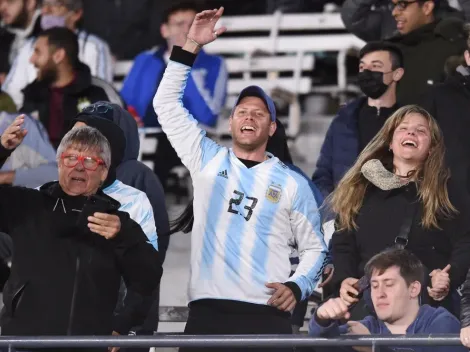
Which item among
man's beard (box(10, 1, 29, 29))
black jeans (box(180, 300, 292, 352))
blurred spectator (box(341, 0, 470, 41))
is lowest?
black jeans (box(180, 300, 292, 352))

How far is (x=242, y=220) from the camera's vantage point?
6535 mm

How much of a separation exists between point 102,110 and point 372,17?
2845mm

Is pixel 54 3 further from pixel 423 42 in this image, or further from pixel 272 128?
pixel 272 128

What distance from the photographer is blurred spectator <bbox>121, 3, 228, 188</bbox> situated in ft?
34.4

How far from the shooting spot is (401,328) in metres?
6.21

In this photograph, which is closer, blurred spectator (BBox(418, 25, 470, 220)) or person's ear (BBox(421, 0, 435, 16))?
blurred spectator (BBox(418, 25, 470, 220))

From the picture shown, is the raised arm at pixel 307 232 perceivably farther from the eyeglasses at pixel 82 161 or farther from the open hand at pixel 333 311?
the eyeglasses at pixel 82 161

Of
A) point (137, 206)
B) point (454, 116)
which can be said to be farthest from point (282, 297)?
point (454, 116)

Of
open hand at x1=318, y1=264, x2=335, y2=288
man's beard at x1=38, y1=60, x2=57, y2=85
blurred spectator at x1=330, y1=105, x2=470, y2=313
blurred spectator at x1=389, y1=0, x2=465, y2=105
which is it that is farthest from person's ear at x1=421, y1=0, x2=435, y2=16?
man's beard at x1=38, y1=60, x2=57, y2=85

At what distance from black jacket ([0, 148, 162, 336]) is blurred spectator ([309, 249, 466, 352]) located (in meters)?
0.93

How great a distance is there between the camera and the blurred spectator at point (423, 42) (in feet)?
28.0

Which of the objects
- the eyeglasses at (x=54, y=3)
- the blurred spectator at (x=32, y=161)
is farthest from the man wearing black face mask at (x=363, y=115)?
the eyeglasses at (x=54, y=3)

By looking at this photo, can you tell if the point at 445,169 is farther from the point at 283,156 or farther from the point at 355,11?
the point at 355,11

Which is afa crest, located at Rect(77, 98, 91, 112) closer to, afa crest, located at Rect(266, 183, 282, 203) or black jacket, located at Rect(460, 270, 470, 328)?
afa crest, located at Rect(266, 183, 282, 203)
